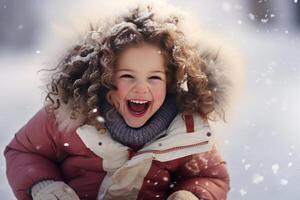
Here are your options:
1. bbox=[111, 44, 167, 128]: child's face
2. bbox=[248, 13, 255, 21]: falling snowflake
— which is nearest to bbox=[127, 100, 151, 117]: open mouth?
bbox=[111, 44, 167, 128]: child's face

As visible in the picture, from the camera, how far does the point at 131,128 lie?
47.3 inches

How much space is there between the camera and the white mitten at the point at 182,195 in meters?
1.19

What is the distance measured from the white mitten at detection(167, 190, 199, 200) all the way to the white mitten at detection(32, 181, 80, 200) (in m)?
0.16

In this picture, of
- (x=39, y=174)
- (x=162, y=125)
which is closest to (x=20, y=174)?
(x=39, y=174)

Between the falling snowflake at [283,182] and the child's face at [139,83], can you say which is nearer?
the child's face at [139,83]

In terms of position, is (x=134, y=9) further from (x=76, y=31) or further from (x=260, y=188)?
(x=260, y=188)

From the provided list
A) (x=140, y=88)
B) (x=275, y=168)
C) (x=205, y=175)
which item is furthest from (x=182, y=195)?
(x=275, y=168)

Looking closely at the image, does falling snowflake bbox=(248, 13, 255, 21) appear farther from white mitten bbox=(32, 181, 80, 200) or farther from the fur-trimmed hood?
white mitten bbox=(32, 181, 80, 200)

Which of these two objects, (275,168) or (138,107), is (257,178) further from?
(138,107)

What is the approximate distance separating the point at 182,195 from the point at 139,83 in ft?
0.67

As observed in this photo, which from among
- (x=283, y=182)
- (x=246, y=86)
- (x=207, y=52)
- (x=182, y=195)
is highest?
(x=207, y=52)

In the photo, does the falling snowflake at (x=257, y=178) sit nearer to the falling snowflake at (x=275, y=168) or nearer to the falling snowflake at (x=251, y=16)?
the falling snowflake at (x=275, y=168)

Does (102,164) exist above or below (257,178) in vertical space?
above

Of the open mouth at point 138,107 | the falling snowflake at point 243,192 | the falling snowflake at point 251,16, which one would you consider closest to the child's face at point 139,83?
the open mouth at point 138,107
